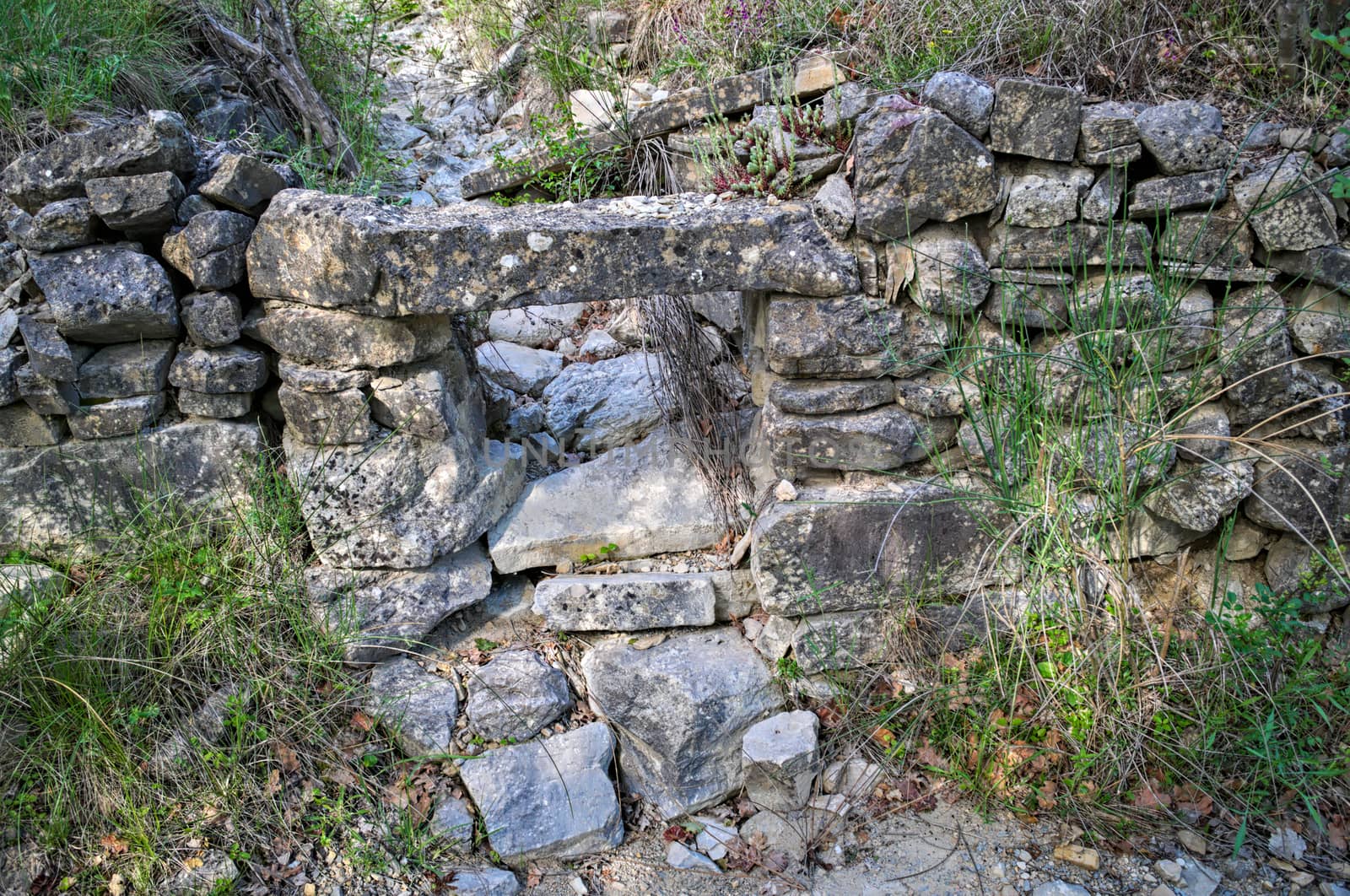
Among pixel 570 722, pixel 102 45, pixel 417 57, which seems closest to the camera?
pixel 570 722

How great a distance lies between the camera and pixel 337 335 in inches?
120

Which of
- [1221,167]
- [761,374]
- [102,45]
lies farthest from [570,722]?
[102,45]

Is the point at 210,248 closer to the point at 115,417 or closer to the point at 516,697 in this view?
the point at 115,417

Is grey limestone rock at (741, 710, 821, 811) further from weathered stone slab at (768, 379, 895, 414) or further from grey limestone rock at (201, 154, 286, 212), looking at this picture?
grey limestone rock at (201, 154, 286, 212)

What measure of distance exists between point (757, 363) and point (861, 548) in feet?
2.63

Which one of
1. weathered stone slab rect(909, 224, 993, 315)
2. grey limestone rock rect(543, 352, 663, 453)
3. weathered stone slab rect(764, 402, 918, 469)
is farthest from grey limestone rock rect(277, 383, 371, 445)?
weathered stone slab rect(909, 224, 993, 315)

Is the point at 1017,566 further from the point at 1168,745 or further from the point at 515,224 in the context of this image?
the point at 515,224

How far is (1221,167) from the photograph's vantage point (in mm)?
2799

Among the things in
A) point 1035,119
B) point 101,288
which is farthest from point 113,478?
point 1035,119

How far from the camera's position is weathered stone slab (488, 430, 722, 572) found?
3486mm

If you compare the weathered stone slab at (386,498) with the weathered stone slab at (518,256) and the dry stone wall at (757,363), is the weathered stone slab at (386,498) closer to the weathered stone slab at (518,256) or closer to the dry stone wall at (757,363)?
the dry stone wall at (757,363)

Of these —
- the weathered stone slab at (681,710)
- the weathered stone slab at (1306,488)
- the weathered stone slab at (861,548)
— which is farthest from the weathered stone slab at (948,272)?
the weathered stone slab at (681,710)

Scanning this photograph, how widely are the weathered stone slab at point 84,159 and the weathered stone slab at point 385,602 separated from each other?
1.45m

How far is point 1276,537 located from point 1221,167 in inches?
49.6
